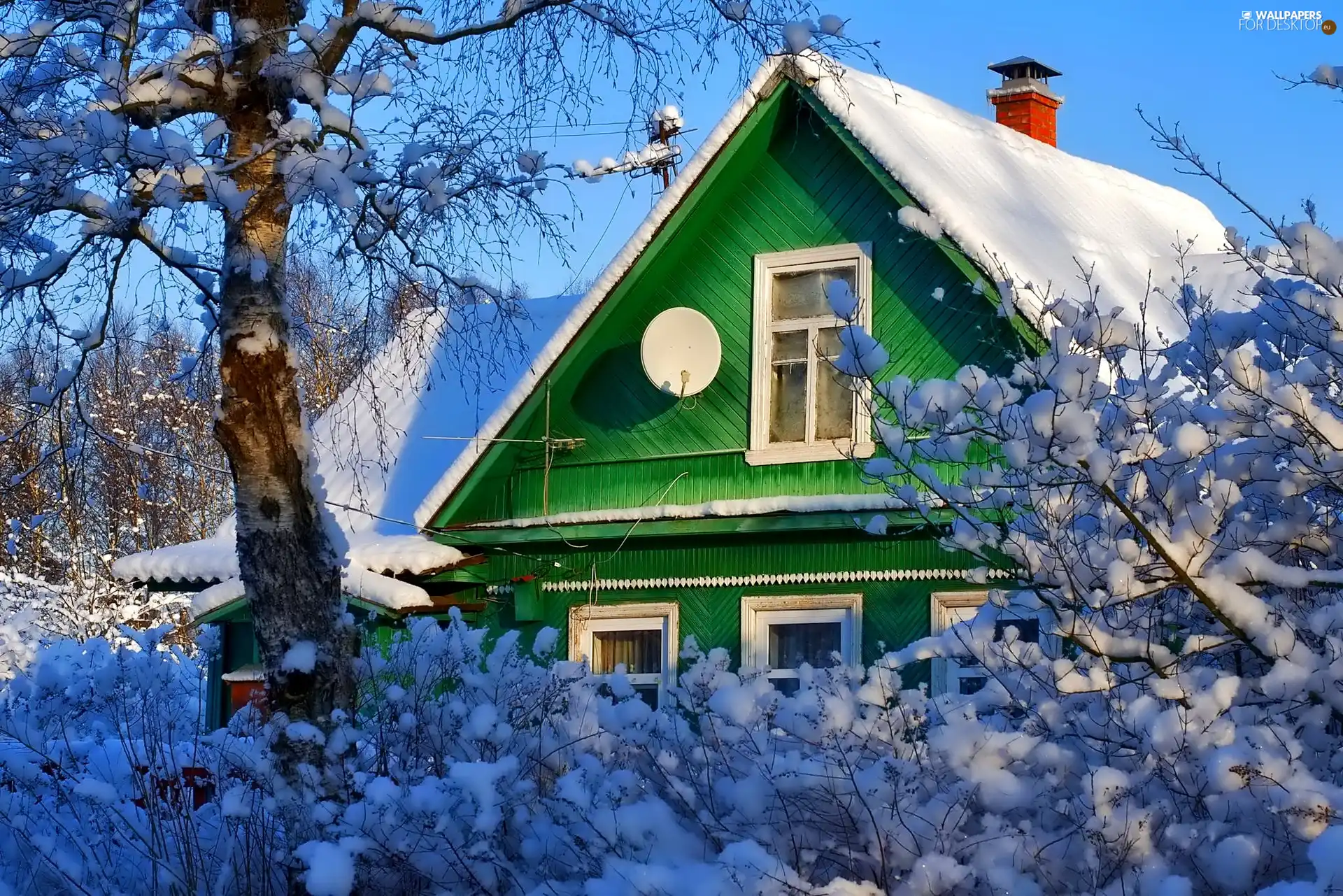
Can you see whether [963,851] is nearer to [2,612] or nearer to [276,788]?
[276,788]

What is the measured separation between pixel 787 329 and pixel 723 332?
0.46 meters

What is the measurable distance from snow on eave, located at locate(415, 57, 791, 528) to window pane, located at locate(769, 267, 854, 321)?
2.91ft

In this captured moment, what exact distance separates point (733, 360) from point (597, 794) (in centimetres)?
641

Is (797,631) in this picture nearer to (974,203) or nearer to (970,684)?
(970,684)

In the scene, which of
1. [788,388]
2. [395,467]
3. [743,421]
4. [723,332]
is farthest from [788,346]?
[395,467]

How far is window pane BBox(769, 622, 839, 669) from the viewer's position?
10.4 m

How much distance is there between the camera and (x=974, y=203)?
1050cm

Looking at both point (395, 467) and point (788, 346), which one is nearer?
point (788, 346)

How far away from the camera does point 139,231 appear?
6.11 metres

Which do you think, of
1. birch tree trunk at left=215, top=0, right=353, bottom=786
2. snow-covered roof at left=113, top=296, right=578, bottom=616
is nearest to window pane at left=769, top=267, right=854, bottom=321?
snow-covered roof at left=113, top=296, right=578, bottom=616

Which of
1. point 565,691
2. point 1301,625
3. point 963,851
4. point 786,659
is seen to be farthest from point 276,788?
point 786,659

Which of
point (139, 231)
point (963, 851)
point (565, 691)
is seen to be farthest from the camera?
point (139, 231)

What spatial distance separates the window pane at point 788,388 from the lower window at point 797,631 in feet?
3.53

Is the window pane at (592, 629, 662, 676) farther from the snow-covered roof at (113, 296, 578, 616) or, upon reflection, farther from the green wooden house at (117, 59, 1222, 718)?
the snow-covered roof at (113, 296, 578, 616)
